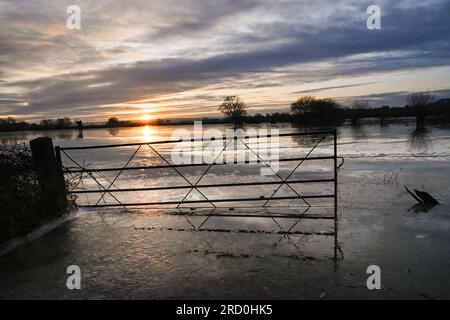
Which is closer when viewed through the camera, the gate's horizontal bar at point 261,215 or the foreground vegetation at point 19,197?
the foreground vegetation at point 19,197

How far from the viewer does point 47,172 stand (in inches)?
301

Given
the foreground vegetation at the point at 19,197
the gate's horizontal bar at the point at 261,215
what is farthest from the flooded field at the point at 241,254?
the foreground vegetation at the point at 19,197

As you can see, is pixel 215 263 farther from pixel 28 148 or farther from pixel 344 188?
pixel 344 188

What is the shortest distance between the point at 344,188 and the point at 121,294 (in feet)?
26.8

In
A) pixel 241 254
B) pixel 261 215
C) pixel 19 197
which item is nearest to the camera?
pixel 241 254

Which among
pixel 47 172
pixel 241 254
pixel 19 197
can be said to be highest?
pixel 47 172

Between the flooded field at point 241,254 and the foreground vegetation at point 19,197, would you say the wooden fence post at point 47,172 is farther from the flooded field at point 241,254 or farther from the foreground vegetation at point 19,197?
the flooded field at point 241,254

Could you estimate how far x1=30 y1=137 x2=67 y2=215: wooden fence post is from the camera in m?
7.55

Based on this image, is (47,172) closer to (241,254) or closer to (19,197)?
(19,197)

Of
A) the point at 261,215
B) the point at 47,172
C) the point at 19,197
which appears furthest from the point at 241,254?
the point at 47,172

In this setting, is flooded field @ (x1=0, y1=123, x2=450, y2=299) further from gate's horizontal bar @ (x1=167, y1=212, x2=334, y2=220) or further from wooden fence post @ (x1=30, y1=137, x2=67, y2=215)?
wooden fence post @ (x1=30, y1=137, x2=67, y2=215)

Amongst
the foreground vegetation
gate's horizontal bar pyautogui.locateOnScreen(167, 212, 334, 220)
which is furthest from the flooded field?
the foreground vegetation

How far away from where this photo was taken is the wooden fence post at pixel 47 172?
7.55 m
